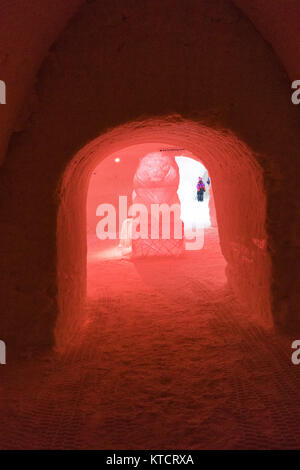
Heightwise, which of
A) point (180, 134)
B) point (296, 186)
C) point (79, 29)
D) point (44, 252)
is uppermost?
point (79, 29)

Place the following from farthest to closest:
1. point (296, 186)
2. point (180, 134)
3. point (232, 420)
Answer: point (180, 134) → point (296, 186) → point (232, 420)

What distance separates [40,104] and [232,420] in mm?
3352

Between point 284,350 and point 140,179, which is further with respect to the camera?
point 140,179

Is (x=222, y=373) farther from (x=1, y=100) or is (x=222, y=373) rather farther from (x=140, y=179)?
(x=140, y=179)

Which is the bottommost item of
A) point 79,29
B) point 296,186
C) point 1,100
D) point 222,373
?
point 222,373

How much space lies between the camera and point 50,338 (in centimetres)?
332

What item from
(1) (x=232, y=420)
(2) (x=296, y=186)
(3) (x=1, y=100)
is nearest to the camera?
(1) (x=232, y=420)

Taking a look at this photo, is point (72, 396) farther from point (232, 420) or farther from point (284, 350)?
point (284, 350)

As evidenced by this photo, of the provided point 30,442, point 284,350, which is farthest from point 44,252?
point 284,350

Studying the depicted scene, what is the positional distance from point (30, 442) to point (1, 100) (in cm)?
280

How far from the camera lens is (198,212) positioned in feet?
82.1
